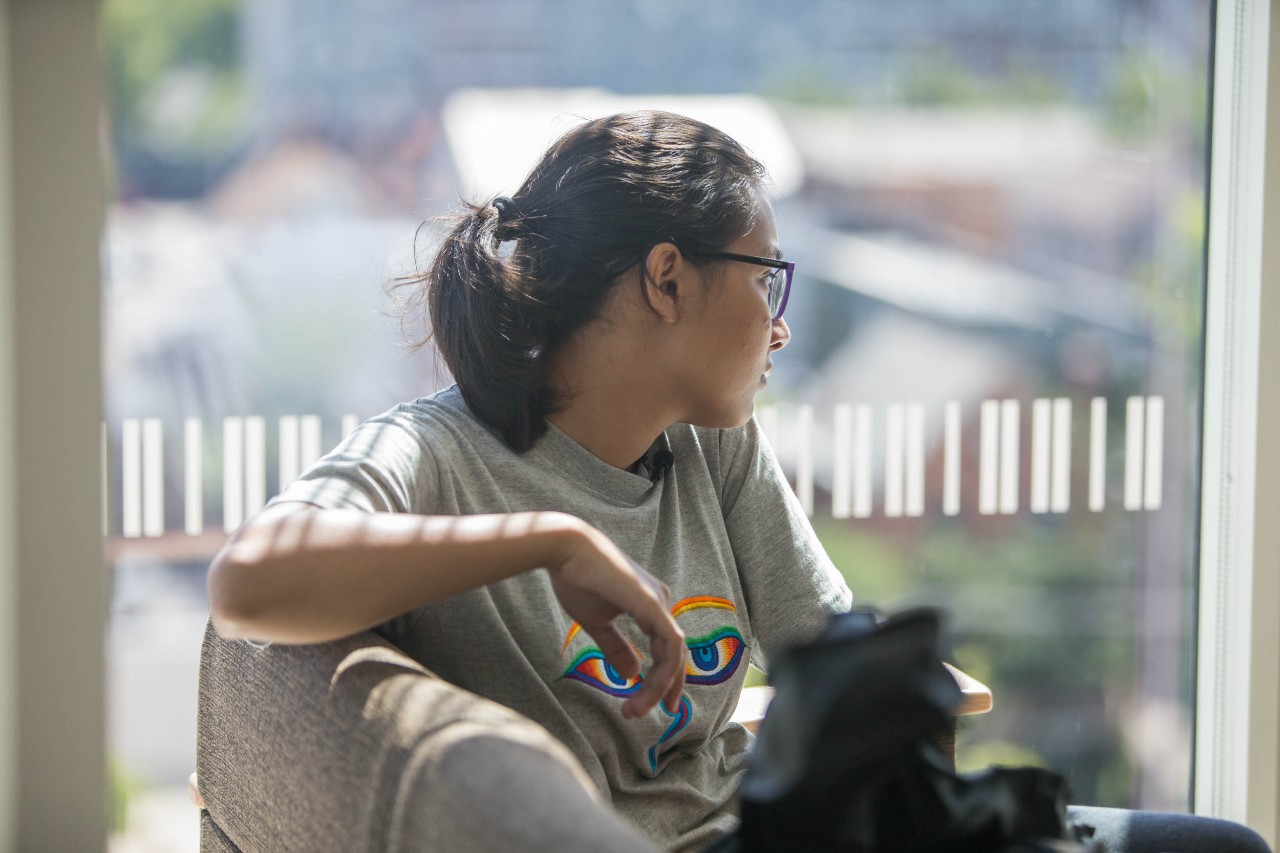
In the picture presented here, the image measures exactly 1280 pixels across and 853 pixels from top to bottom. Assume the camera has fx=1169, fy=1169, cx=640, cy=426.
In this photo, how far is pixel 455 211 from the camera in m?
1.73

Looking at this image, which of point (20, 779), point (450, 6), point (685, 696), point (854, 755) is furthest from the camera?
point (450, 6)

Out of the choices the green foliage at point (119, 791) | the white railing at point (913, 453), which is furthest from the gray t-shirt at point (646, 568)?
the green foliage at point (119, 791)

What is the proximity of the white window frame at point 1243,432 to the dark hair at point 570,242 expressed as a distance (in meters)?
1.69

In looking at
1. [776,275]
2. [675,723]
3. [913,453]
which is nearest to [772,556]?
[675,723]

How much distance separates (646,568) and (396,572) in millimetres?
490

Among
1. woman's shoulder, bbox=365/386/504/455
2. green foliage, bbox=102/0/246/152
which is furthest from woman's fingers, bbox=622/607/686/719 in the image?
green foliage, bbox=102/0/246/152

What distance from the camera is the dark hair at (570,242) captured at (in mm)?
1521

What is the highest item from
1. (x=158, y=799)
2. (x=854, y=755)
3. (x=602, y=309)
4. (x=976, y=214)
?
(x=976, y=214)

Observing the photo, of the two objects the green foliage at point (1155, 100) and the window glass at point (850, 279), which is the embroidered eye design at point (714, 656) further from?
the green foliage at point (1155, 100)

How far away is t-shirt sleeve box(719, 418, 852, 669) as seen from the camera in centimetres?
164

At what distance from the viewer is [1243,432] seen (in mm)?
2738

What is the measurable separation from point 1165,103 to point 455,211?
2024 millimetres

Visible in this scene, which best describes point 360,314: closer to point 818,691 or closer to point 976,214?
point 976,214

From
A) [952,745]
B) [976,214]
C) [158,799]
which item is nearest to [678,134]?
[952,745]
